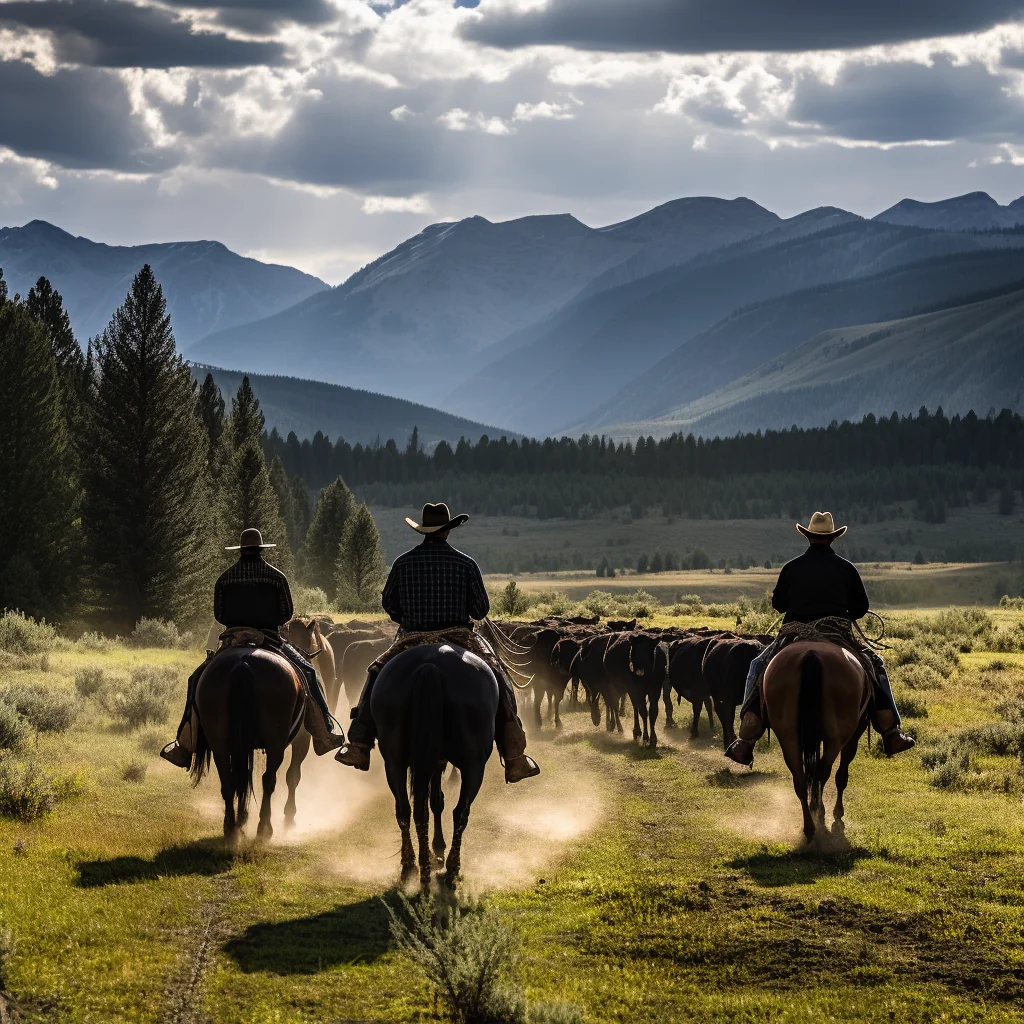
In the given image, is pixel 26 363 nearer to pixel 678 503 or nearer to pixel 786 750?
pixel 786 750

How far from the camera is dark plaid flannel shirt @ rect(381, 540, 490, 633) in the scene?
42.2 ft

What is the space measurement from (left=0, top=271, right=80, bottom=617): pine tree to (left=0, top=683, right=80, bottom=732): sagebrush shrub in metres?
23.5

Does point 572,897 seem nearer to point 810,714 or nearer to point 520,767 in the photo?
point 520,767

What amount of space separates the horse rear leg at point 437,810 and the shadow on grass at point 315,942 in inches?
46.9

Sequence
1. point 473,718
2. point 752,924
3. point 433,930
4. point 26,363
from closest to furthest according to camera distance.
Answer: point 433,930
point 752,924
point 473,718
point 26,363

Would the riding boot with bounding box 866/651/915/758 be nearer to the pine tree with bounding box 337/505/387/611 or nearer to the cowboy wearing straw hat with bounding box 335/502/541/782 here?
the cowboy wearing straw hat with bounding box 335/502/541/782

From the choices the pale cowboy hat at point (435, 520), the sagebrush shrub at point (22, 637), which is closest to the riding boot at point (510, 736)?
the pale cowboy hat at point (435, 520)

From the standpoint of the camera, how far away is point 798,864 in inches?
511

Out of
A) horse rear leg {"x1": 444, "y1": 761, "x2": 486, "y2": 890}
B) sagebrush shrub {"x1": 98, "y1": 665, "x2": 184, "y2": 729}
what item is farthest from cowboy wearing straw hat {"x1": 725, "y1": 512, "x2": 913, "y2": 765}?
sagebrush shrub {"x1": 98, "y1": 665, "x2": 184, "y2": 729}

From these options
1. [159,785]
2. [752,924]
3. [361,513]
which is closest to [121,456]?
[361,513]

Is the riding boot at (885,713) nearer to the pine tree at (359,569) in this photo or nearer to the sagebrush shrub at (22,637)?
the sagebrush shrub at (22,637)

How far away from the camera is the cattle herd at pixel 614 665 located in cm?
2156

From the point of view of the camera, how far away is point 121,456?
47500mm

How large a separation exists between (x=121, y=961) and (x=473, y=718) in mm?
3800
